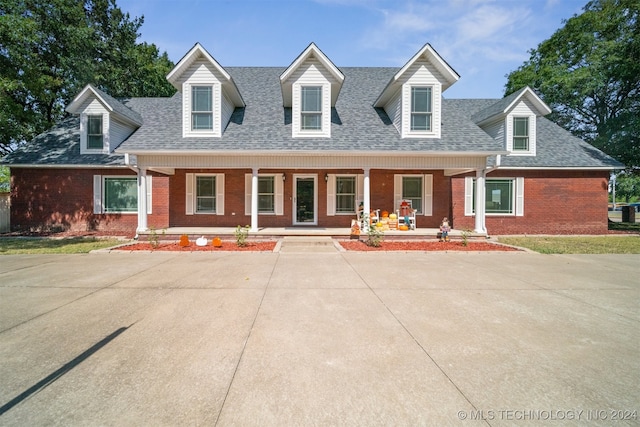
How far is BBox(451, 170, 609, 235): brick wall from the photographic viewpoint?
1430cm

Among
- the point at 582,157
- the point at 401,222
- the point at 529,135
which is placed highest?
the point at 529,135

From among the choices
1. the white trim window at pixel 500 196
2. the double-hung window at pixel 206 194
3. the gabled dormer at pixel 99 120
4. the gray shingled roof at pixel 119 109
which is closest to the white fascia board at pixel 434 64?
the white trim window at pixel 500 196

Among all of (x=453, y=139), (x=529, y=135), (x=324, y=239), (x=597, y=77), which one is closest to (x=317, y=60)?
(x=453, y=139)

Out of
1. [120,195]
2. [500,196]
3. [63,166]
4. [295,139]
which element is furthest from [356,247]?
[63,166]

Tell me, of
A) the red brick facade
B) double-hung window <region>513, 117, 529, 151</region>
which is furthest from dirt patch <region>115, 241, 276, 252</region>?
double-hung window <region>513, 117, 529, 151</region>

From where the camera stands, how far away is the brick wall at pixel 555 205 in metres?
14.3

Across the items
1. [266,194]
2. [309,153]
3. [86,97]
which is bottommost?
[266,194]

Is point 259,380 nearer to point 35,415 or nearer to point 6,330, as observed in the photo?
point 35,415

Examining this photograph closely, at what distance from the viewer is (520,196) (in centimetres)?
1428

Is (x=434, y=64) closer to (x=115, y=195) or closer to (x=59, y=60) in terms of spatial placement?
(x=115, y=195)

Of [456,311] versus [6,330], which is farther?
[456,311]

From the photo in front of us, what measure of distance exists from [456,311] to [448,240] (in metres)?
7.57

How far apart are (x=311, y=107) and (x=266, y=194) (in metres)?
4.71

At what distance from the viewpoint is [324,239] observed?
11.5m
